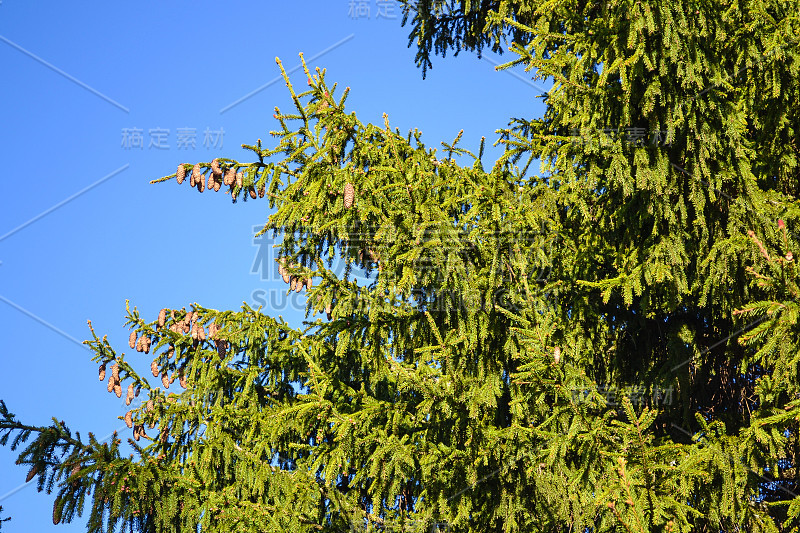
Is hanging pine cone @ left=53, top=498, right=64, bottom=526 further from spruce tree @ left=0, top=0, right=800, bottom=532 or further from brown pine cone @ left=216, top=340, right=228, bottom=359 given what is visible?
brown pine cone @ left=216, top=340, right=228, bottom=359

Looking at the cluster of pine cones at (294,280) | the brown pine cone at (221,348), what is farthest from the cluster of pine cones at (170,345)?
the cluster of pine cones at (294,280)

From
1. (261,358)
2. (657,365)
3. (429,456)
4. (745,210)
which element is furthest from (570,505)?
(261,358)

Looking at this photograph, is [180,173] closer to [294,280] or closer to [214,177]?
[214,177]

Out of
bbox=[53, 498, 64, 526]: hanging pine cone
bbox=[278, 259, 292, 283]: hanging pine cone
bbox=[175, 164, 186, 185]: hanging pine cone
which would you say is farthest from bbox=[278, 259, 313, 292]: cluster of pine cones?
bbox=[53, 498, 64, 526]: hanging pine cone

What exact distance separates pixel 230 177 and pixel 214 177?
0.51ft

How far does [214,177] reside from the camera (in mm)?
6500

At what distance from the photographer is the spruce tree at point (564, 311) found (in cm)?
479

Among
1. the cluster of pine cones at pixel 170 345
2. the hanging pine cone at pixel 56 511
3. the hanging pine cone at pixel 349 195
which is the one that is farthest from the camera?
the cluster of pine cones at pixel 170 345

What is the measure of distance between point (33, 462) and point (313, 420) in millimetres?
2117

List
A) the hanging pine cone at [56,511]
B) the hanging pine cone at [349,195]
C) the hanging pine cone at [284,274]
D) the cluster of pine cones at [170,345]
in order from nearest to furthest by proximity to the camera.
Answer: the hanging pine cone at [56,511], the hanging pine cone at [349,195], the hanging pine cone at [284,274], the cluster of pine cones at [170,345]

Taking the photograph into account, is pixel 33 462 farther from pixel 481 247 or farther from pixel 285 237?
pixel 481 247

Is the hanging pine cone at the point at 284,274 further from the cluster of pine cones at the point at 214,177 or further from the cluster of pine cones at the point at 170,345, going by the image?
the cluster of pine cones at the point at 170,345

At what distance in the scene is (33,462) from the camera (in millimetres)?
4812

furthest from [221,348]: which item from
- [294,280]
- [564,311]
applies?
[564,311]
